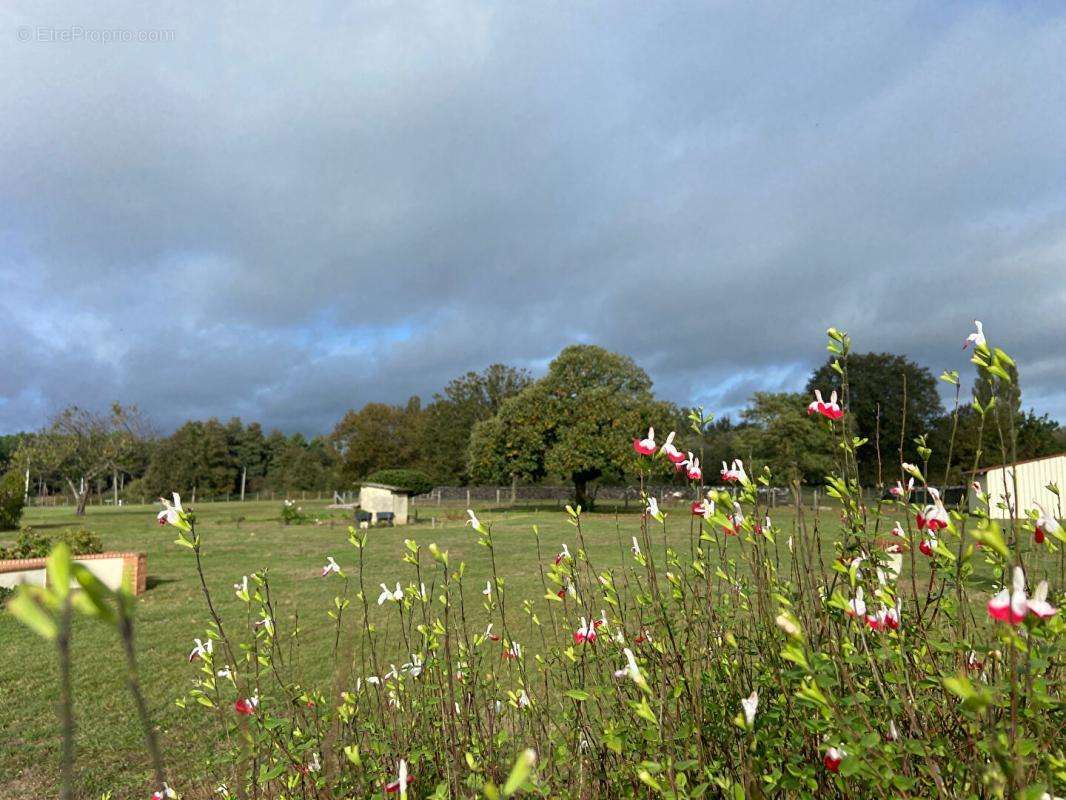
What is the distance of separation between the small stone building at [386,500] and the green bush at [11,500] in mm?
11316

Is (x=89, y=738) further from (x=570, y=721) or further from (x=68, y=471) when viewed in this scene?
(x=68, y=471)

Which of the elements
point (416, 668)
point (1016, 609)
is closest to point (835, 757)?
point (1016, 609)

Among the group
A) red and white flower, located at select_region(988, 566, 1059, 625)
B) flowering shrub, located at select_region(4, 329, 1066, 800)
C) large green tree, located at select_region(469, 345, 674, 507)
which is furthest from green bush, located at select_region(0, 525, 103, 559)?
large green tree, located at select_region(469, 345, 674, 507)

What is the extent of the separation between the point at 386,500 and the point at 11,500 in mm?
12155

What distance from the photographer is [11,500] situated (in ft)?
71.7

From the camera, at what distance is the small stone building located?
82.6 ft

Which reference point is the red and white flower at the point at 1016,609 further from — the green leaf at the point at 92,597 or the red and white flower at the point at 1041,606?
the green leaf at the point at 92,597

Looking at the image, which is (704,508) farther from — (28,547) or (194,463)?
(194,463)

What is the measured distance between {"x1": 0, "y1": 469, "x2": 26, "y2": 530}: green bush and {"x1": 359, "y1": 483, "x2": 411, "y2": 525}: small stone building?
11316 millimetres

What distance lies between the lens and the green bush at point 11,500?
21688mm

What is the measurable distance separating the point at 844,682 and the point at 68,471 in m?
38.1

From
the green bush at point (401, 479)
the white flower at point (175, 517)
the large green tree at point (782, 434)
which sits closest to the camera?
the white flower at point (175, 517)

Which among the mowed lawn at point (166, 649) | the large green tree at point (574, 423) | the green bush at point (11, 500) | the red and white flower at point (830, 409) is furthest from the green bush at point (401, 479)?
the red and white flower at point (830, 409)

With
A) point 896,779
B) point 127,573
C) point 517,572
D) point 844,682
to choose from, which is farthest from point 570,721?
point 127,573
